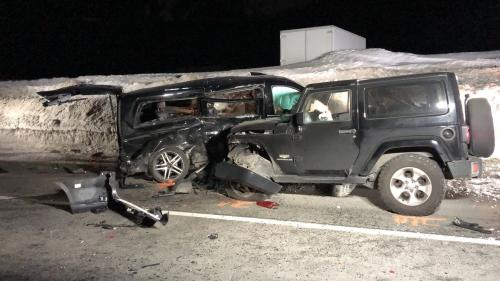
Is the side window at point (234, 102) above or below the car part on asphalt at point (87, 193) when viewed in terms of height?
above

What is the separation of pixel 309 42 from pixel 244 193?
363 inches

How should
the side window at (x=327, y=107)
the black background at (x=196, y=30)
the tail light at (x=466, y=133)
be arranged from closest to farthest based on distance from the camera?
the tail light at (x=466, y=133), the side window at (x=327, y=107), the black background at (x=196, y=30)

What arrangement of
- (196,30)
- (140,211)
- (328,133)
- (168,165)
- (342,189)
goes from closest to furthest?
(140,211) → (328,133) → (342,189) → (168,165) → (196,30)

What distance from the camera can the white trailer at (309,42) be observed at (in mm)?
15227

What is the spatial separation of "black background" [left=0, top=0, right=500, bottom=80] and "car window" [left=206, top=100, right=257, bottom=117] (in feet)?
80.6

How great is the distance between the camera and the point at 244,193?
7562 mm

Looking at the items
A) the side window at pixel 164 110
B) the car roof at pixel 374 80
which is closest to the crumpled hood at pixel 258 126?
the car roof at pixel 374 80

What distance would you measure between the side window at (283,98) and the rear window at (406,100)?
2870 mm

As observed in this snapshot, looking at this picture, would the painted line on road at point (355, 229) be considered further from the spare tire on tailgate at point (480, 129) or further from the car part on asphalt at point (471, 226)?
the spare tire on tailgate at point (480, 129)

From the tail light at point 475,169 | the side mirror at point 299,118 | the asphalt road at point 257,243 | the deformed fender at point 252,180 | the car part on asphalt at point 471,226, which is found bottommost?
the asphalt road at point 257,243

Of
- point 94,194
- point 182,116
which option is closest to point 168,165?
point 182,116

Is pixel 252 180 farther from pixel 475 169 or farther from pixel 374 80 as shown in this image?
pixel 475 169

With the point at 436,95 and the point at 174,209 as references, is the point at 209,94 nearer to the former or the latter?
the point at 174,209

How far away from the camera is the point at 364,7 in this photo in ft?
130
